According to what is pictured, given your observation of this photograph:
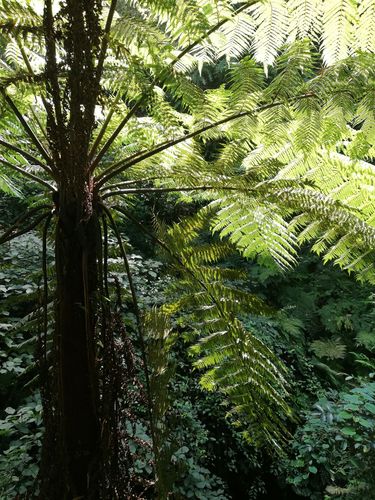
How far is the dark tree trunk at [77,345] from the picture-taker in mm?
880

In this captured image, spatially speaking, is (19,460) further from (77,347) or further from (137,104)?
(137,104)

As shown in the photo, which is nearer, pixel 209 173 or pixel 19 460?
pixel 209 173

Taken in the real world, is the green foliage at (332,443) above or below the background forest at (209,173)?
below

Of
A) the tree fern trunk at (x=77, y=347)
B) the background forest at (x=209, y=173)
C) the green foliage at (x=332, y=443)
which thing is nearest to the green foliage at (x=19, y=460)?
the background forest at (x=209, y=173)

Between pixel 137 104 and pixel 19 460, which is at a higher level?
pixel 137 104

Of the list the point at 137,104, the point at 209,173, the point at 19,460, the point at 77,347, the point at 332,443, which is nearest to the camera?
the point at 77,347

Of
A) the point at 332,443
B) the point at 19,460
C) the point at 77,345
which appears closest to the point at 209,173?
the point at 77,345

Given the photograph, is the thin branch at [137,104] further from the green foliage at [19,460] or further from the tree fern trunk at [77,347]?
the green foliage at [19,460]

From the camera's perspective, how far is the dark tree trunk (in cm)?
88

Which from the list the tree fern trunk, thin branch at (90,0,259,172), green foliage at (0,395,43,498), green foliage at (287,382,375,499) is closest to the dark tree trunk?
the tree fern trunk

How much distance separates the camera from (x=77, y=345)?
0.91 metres

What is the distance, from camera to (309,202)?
1136 millimetres

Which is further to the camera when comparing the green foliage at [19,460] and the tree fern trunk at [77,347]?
the green foliage at [19,460]

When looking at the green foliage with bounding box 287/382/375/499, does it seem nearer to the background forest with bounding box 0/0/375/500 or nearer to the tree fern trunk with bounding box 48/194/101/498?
the background forest with bounding box 0/0/375/500
